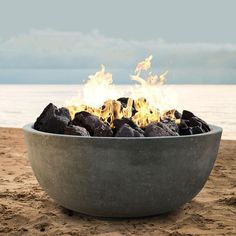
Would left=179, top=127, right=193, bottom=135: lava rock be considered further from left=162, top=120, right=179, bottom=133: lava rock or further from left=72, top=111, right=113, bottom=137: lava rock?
left=72, top=111, right=113, bottom=137: lava rock

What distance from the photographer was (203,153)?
3.76 metres

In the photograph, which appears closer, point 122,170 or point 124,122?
point 122,170

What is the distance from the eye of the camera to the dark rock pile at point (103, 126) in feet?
12.2

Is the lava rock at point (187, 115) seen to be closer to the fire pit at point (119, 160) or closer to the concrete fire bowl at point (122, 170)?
the fire pit at point (119, 160)

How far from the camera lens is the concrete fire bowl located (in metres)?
3.48

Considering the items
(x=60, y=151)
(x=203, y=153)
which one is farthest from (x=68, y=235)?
(x=203, y=153)

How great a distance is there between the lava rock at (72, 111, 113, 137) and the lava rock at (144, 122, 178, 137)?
302 millimetres

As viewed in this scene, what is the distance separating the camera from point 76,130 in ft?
12.1

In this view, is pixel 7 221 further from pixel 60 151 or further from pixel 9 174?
pixel 9 174

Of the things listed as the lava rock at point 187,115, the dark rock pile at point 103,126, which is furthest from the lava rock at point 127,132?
the lava rock at point 187,115

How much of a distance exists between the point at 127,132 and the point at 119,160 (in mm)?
283

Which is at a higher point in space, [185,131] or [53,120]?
[53,120]

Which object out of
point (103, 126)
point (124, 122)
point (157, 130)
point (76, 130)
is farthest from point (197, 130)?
point (76, 130)

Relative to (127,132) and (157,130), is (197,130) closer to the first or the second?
(157,130)
